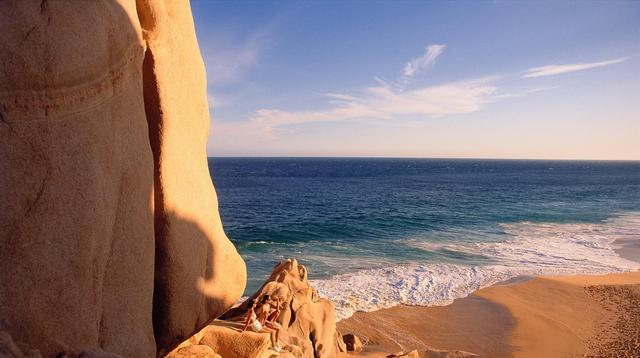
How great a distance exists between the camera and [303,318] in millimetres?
9055

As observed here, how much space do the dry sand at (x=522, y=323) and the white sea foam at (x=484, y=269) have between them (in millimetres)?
Result: 808

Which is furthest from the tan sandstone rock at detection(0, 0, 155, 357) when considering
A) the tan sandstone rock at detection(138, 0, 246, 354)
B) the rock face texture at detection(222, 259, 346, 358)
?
the rock face texture at detection(222, 259, 346, 358)

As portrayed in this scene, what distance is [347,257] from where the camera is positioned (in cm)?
2145

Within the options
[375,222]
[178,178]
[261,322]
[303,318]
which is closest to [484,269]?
[375,222]

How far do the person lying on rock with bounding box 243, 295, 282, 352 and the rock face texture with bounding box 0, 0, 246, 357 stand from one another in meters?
2.68

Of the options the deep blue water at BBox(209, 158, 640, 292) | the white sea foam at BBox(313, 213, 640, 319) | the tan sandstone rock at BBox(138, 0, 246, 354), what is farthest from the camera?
the deep blue water at BBox(209, 158, 640, 292)

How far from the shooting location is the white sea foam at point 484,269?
51.3 ft

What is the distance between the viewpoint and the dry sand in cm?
1205

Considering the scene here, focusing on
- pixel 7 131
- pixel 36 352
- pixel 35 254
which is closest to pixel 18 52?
pixel 7 131

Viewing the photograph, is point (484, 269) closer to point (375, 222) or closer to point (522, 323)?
point (522, 323)

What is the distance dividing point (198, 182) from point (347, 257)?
1701cm

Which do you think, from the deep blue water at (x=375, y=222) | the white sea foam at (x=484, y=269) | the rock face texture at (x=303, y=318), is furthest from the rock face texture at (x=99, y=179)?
the deep blue water at (x=375, y=222)

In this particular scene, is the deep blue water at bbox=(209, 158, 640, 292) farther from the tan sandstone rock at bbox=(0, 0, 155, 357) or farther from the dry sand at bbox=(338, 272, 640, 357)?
the tan sandstone rock at bbox=(0, 0, 155, 357)

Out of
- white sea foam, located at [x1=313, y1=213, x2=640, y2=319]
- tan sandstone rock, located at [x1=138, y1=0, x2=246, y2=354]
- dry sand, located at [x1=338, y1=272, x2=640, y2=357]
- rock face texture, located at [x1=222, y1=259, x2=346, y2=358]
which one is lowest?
dry sand, located at [x1=338, y1=272, x2=640, y2=357]
